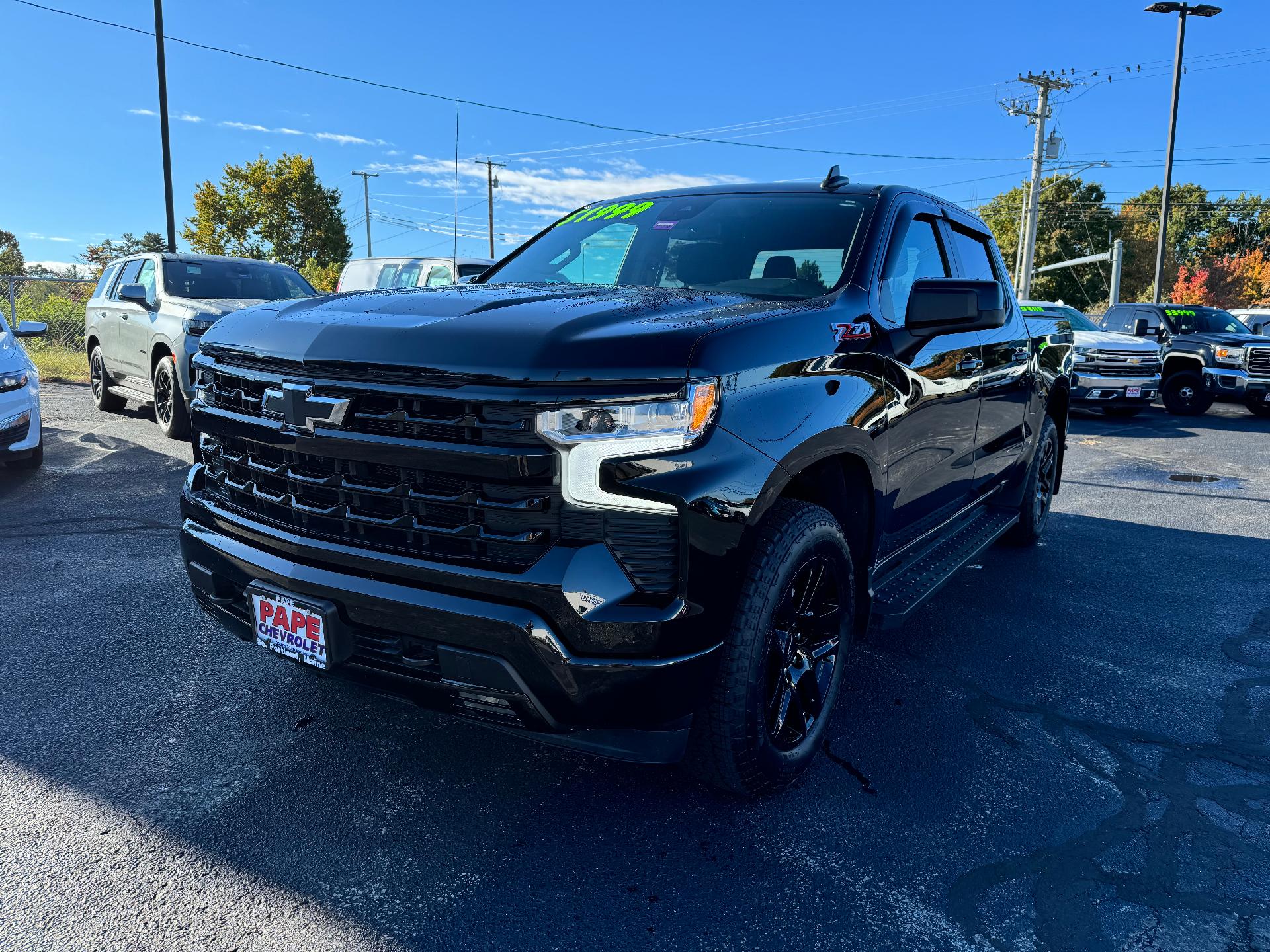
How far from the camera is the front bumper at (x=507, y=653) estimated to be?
2115 mm

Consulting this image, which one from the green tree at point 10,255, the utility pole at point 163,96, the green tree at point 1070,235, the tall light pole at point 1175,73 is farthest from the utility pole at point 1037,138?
the green tree at point 10,255

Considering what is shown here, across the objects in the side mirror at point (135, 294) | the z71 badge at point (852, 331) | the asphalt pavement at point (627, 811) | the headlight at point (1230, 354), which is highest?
the side mirror at point (135, 294)

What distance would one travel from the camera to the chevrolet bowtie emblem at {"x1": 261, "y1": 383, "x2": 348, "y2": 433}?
2.36m

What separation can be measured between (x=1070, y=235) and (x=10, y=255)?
9047cm

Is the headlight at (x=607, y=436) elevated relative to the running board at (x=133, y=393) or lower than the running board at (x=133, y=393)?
elevated

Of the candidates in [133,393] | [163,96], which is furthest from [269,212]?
[133,393]

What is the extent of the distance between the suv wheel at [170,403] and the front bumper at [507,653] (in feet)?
22.8

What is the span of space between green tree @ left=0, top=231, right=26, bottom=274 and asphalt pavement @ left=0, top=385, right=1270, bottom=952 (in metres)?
94.7

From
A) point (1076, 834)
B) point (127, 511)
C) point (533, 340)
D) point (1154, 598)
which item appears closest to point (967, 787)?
point (1076, 834)

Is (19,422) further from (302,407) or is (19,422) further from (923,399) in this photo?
(923,399)

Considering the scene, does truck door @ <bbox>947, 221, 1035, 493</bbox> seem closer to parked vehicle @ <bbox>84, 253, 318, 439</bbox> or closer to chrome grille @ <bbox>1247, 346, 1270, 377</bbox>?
parked vehicle @ <bbox>84, 253, 318, 439</bbox>

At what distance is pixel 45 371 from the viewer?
1491cm

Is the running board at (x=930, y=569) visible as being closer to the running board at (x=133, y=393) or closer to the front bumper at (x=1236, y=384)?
the running board at (x=133, y=393)

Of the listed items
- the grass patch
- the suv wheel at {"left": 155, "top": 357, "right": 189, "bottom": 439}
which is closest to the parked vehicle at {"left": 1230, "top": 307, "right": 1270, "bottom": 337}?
the suv wheel at {"left": 155, "top": 357, "right": 189, "bottom": 439}
